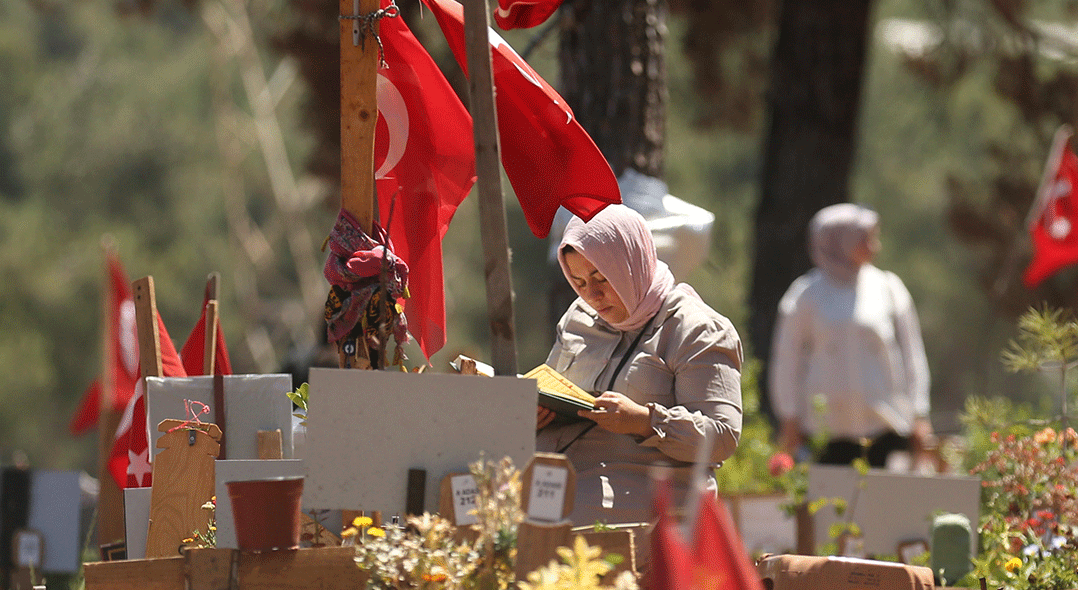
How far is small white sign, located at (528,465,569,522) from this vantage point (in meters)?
2.34

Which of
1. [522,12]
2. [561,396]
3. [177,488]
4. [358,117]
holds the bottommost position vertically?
[177,488]

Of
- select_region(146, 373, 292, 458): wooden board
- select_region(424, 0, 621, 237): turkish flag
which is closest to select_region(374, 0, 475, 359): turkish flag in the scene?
select_region(424, 0, 621, 237): turkish flag

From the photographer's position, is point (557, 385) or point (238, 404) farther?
point (238, 404)

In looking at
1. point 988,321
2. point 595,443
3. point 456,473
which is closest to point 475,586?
point 456,473

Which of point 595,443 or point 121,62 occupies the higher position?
point 121,62

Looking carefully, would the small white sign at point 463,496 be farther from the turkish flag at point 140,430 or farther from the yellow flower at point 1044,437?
the yellow flower at point 1044,437

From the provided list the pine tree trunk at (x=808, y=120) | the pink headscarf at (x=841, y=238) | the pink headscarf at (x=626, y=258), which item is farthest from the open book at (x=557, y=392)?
the pine tree trunk at (x=808, y=120)

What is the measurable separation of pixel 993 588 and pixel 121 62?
25.2 meters

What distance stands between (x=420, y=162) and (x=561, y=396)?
943 mm

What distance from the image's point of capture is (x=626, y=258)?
3.24 m

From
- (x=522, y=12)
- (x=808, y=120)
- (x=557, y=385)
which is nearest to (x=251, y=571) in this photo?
(x=557, y=385)

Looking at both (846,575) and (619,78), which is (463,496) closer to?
(846,575)

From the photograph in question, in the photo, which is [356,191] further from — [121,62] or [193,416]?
[121,62]

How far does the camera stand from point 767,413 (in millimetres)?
8773
